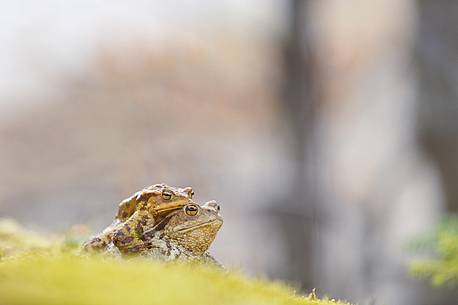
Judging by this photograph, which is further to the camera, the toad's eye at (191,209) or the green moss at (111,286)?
the toad's eye at (191,209)

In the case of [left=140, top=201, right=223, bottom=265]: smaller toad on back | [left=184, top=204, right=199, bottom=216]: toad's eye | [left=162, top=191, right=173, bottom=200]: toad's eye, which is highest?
[left=162, top=191, right=173, bottom=200]: toad's eye

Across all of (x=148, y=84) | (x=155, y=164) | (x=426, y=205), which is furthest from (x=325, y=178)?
(x=148, y=84)

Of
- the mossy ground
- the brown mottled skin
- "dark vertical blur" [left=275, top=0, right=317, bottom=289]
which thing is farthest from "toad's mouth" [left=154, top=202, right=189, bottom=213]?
"dark vertical blur" [left=275, top=0, right=317, bottom=289]

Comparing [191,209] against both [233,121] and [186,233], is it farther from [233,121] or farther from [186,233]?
[233,121]

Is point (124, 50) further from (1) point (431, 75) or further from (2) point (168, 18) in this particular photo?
(1) point (431, 75)

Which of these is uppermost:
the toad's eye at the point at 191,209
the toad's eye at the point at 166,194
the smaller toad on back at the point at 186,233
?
the toad's eye at the point at 166,194

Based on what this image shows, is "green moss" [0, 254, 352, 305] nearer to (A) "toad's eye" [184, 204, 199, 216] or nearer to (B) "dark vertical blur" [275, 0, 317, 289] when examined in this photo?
(A) "toad's eye" [184, 204, 199, 216]

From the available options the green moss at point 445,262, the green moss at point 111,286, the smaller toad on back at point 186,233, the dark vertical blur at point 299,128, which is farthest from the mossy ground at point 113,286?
the dark vertical blur at point 299,128

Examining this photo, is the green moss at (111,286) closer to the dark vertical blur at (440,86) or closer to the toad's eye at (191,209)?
the toad's eye at (191,209)
